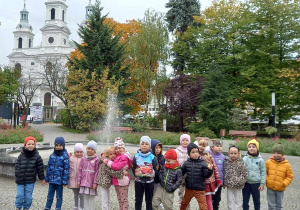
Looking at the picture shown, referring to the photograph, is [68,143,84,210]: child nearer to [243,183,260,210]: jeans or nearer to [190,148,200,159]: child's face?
[190,148,200,159]: child's face

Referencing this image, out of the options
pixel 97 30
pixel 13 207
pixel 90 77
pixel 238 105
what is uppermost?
pixel 97 30

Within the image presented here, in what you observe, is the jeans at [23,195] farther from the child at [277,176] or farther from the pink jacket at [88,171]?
the child at [277,176]

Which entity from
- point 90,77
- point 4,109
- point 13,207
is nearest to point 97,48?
point 90,77

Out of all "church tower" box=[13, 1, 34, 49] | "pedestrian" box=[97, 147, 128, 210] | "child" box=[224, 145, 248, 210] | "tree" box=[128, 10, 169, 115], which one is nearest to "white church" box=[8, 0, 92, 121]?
"church tower" box=[13, 1, 34, 49]

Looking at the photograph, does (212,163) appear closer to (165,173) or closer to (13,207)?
(165,173)

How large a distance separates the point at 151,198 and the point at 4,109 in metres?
22.2

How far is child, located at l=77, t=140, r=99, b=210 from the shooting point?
19.0 ft

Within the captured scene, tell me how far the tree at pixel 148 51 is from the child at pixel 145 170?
25572mm

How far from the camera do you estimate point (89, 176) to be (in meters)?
5.82

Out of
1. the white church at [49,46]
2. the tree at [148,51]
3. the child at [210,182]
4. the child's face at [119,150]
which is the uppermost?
the white church at [49,46]

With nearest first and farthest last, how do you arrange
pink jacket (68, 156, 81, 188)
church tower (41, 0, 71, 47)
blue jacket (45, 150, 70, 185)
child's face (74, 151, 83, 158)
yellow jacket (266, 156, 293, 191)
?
yellow jacket (266, 156, 293, 191) → blue jacket (45, 150, 70, 185) → pink jacket (68, 156, 81, 188) → child's face (74, 151, 83, 158) → church tower (41, 0, 71, 47)

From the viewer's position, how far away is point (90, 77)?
26781mm

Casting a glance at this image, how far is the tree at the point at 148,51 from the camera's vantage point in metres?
31.6

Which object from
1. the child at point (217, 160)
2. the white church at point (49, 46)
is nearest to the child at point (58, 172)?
the child at point (217, 160)
